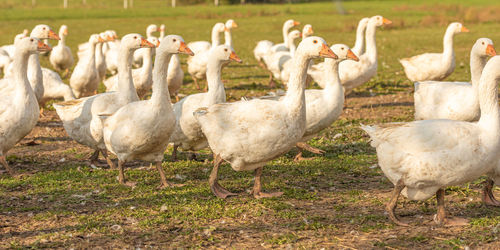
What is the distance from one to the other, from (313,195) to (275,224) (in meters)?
1.12

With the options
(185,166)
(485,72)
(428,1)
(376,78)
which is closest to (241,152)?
(185,166)

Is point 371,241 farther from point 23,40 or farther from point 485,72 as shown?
point 23,40

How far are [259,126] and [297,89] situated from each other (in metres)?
0.65

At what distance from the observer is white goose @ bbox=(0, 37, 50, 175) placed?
8219 millimetres

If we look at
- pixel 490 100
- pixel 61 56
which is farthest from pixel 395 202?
pixel 61 56

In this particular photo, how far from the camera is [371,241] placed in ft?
18.4

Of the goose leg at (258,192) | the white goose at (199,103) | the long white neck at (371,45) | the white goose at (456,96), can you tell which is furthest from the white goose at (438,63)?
the goose leg at (258,192)

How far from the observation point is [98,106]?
28.3ft

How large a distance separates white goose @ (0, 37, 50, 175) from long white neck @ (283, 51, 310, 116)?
3.99m

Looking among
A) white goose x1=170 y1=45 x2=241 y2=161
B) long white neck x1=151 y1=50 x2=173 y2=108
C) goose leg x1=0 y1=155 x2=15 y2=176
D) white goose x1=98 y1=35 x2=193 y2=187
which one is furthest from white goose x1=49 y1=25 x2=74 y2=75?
long white neck x1=151 y1=50 x2=173 y2=108

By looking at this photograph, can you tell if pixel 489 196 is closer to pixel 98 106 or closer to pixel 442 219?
pixel 442 219

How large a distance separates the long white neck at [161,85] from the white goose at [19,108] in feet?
7.25

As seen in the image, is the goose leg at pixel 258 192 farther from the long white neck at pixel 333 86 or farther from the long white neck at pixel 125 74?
the long white neck at pixel 125 74

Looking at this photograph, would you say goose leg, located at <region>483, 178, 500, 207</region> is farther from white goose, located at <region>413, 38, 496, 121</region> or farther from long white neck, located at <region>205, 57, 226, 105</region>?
long white neck, located at <region>205, 57, 226, 105</region>
